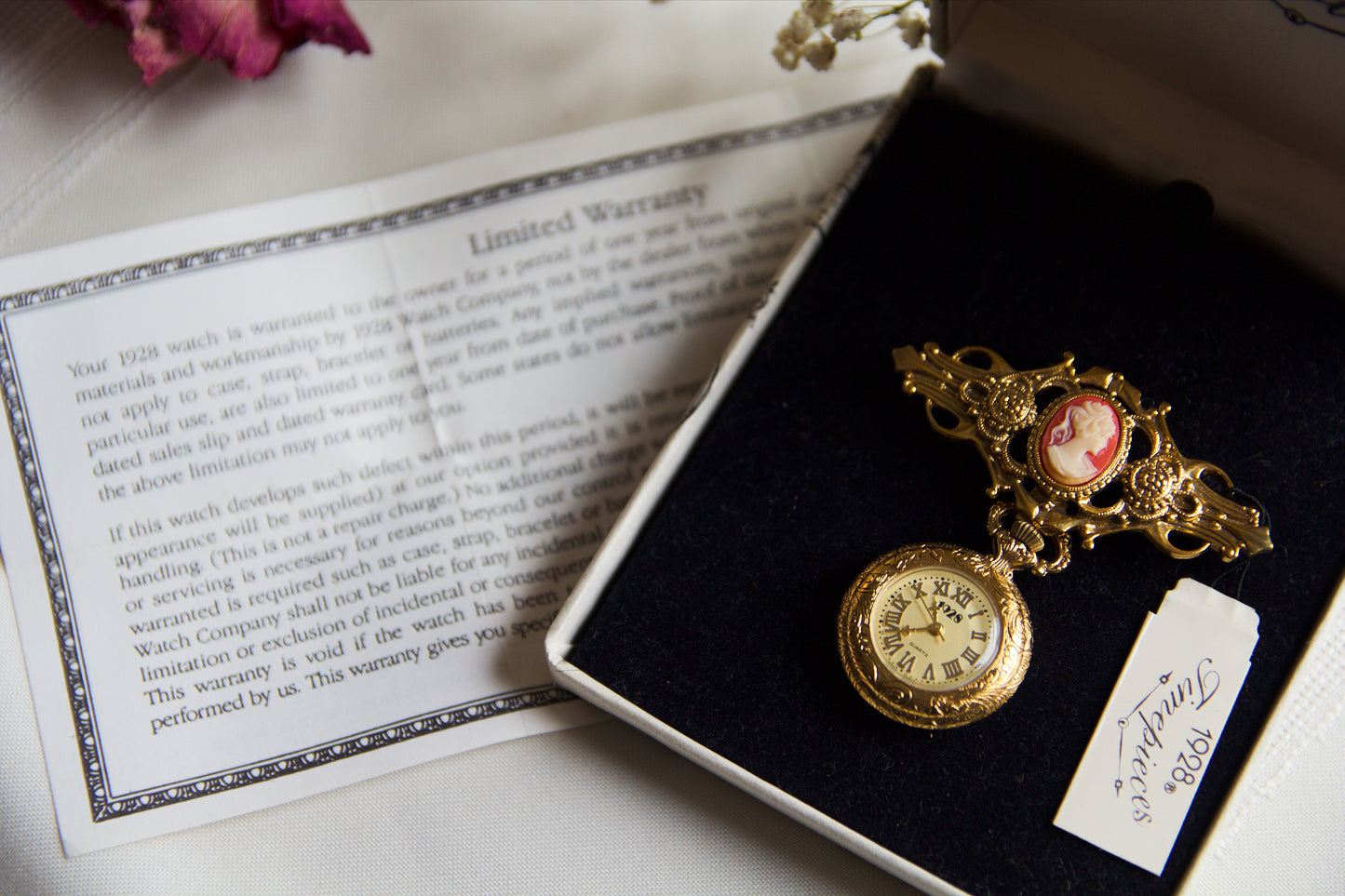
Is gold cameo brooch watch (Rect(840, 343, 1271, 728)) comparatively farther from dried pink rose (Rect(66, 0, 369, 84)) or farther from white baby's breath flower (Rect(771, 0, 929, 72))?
dried pink rose (Rect(66, 0, 369, 84))

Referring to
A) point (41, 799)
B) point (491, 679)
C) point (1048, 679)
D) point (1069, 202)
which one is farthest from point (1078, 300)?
point (41, 799)

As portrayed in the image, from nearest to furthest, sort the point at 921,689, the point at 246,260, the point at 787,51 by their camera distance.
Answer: the point at 921,689
the point at 787,51
the point at 246,260

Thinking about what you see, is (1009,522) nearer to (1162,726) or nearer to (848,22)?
(1162,726)

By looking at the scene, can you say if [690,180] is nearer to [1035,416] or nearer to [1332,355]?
[1035,416]

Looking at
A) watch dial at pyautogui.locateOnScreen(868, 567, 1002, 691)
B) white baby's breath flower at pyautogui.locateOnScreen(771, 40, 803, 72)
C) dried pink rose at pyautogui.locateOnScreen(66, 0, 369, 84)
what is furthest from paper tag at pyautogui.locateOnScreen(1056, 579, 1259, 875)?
dried pink rose at pyautogui.locateOnScreen(66, 0, 369, 84)

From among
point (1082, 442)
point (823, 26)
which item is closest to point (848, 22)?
point (823, 26)

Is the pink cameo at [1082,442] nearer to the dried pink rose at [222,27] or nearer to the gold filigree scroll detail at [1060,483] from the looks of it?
the gold filigree scroll detail at [1060,483]
